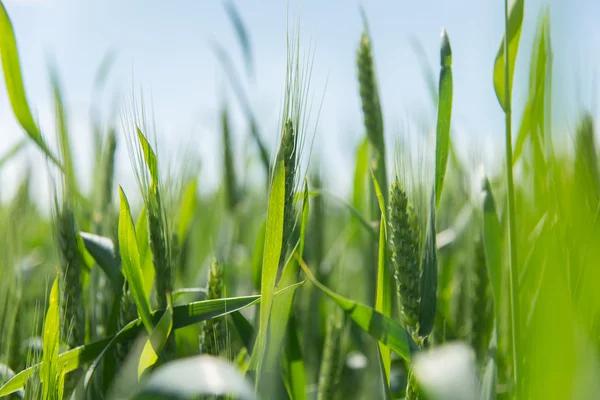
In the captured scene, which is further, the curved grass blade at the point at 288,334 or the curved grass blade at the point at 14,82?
the curved grass blade at the point at 14,82

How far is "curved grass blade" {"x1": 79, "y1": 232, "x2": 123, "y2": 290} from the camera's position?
0.80 m

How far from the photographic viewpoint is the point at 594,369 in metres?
0.33

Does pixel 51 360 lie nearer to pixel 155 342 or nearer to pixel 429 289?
pixel 155 342

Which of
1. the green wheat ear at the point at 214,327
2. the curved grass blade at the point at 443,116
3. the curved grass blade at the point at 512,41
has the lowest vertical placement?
the green wheat ear at the point at 214,327

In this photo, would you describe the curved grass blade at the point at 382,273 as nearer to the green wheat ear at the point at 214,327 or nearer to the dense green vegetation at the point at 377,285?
the dense green vegetation at the point at 377,285

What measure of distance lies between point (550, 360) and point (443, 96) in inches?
15.3

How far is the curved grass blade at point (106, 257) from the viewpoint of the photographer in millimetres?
798

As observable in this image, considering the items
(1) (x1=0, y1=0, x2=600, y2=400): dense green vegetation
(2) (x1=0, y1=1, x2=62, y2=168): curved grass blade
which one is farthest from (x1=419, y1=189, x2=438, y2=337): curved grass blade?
(2) (x1=0, y1=1, x2=62, y2=168): curved grass blade

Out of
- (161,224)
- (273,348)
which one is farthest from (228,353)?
(161,224)

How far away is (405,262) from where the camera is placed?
0.62m

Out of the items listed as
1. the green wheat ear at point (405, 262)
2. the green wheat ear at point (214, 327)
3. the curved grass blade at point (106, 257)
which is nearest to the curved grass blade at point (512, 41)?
the green wheat ear at point (405, 262)

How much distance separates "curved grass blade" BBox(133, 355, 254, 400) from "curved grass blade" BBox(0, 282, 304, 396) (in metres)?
0.20

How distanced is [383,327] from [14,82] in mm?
669

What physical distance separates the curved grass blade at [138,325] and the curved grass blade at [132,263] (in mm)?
32
